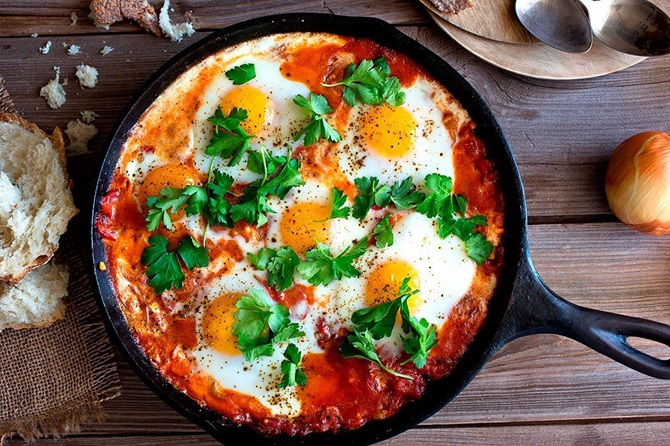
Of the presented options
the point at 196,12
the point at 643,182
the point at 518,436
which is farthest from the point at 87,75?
the point at 518,436

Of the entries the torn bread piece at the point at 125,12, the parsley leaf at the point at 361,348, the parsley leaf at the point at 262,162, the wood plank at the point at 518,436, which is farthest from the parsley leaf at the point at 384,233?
the torn bread piece at the point at 125,12

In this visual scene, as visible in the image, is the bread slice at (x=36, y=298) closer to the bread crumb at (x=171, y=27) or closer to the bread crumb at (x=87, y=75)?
the bread crumb at (x=87, y=75)

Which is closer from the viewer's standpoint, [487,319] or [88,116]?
[487,319]

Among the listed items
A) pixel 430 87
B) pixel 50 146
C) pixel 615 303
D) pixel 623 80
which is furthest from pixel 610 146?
pixel 50 146

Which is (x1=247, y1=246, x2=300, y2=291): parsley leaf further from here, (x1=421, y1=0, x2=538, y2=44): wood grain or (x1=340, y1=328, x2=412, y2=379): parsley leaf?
(x1=421, y1=0, x2=538, y2=44): wood grain

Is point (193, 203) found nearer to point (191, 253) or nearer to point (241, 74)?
point (191, 253)

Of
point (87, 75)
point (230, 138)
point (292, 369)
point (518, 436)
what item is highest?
point (87, 75)

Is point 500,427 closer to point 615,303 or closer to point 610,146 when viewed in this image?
point 615,303
